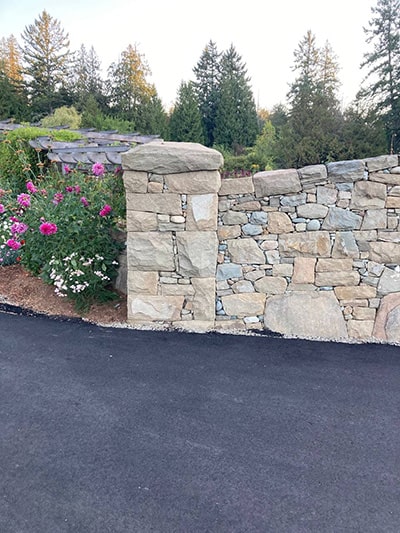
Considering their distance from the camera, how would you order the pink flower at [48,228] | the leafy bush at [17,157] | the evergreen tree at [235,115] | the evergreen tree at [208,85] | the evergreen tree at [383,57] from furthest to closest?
1. the evergreen tree at [208,85]
2. the evergreen tree at [235,115]
3. the evergreen tree at [383,57]
4. the leafy bush at [17,157]
5. the pink flower at [48,228]

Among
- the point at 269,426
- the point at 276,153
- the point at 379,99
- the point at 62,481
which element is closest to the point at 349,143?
the point at 276,153

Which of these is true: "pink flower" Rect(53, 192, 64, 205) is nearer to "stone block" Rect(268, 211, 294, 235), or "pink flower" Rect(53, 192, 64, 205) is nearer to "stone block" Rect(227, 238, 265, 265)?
"stone block" Rect(227, 238, 265, 265)

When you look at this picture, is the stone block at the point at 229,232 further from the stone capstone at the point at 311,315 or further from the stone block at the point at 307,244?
the stone capstone at the point at 311,315

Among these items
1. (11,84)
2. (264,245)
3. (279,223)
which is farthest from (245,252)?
(11,84)

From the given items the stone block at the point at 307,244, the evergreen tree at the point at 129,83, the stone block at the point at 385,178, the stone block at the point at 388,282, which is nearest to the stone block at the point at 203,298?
the stone block at the point at 307,244

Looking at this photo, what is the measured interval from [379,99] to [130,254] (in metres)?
18.6

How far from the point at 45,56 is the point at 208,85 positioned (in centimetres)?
1010

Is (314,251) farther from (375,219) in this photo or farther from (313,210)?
(375,219)

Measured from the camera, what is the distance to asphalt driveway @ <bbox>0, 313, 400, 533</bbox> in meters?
1.54

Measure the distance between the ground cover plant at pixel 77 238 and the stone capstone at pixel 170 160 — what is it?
0.77 metres

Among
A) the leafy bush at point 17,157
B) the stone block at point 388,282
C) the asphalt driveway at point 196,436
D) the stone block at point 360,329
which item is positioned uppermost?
the leafy bush at point 17,157

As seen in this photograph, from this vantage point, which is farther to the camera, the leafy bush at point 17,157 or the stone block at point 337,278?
the leafy bush at point 17,157

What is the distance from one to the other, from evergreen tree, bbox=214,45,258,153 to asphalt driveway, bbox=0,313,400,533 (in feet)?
58.0

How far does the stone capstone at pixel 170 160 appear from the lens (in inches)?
123
